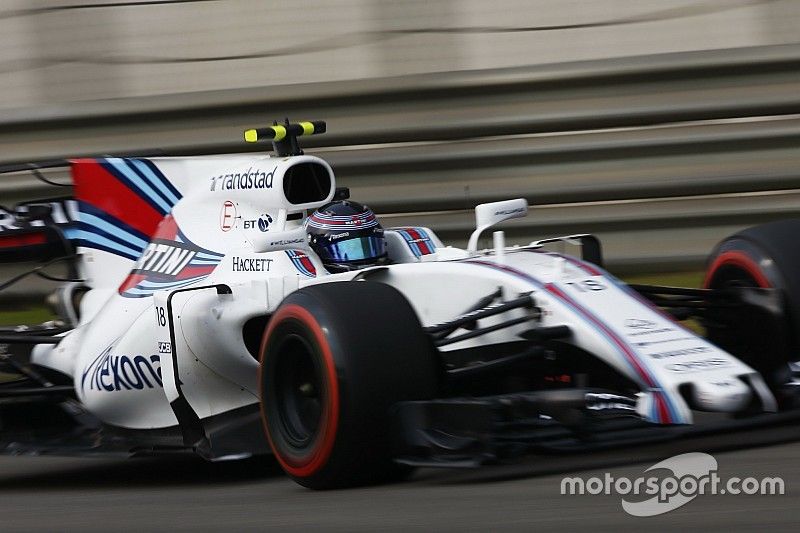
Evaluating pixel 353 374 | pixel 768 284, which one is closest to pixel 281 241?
pixel 353 374

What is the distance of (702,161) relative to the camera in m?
8.16

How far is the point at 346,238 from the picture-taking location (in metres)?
5.89

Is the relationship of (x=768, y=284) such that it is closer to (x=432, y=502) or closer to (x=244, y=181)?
(x=432, y=502)

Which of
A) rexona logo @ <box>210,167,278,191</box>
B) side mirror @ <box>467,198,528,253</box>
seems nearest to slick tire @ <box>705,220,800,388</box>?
side mirror @ <box>467,198,528,253</box>

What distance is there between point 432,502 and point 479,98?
4276 mm

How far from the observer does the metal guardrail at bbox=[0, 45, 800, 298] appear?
813 centimetres

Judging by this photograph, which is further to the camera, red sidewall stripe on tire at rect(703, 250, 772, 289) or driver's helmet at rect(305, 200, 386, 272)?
driver's helmet at rect(305, 200, 386, 272)

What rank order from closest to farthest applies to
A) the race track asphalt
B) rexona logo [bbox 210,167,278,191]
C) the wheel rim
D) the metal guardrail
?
the race track asphalt → the wheel rim → rexona logo [bbox 210,167,278,191] → the metal guardrail

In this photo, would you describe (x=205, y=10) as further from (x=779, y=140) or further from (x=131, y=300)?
(x=779, y=140)

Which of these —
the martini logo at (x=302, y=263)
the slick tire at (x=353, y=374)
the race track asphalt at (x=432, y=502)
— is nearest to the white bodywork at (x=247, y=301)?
the martini logo at (x=302, y=263)

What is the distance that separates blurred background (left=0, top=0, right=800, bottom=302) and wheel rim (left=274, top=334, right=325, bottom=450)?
10.7 feet

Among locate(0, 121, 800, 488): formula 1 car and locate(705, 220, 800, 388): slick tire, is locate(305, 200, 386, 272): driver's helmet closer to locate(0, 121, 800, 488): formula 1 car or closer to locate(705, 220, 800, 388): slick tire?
locate(0, 121, 800, 488): formula 1 car

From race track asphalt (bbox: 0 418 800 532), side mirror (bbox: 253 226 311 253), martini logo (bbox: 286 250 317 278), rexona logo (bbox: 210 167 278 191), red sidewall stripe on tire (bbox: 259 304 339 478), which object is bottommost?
race track asphalt (bbox: 0 418 800 532)

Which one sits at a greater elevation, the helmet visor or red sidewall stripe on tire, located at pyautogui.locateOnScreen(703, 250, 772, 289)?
the helmet visor
